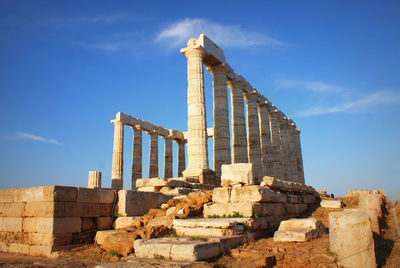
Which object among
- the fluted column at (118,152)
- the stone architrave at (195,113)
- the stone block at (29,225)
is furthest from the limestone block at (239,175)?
the fluted column at (118,152)

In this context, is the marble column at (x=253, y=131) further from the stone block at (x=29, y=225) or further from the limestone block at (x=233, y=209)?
the stone block at (x=29, y=225)

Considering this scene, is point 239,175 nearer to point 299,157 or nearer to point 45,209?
point 45,209

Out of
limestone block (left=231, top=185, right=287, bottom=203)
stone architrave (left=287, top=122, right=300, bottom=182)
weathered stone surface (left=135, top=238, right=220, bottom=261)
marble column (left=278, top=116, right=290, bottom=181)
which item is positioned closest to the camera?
weathered stone surface (left=135, top=238, right=220, bottom=261)

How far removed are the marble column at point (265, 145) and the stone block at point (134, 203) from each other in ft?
66.8

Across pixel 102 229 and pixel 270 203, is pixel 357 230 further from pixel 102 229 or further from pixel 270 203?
pixel 102 229

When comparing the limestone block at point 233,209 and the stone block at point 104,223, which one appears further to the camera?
the stone block at point 104,223

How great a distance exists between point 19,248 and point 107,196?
8.85 ft

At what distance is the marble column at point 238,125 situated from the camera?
25.2m

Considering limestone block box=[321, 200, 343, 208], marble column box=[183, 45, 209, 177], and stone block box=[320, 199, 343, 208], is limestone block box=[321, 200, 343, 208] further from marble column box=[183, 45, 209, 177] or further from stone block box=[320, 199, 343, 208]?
marble column box=[183, 45, 209, 177]

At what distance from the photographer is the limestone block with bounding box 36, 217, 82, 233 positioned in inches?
328


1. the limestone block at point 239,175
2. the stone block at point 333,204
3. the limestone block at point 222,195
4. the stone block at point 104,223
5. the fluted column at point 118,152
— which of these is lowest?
the stone block at point 104,223

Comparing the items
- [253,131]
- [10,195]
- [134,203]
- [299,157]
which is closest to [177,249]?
[134,203]

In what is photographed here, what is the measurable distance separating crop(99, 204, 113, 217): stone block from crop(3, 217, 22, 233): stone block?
2277mm

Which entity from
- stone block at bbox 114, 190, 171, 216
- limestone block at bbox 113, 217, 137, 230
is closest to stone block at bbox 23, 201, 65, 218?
limestone block at bbox 113, 217, 137, 230
